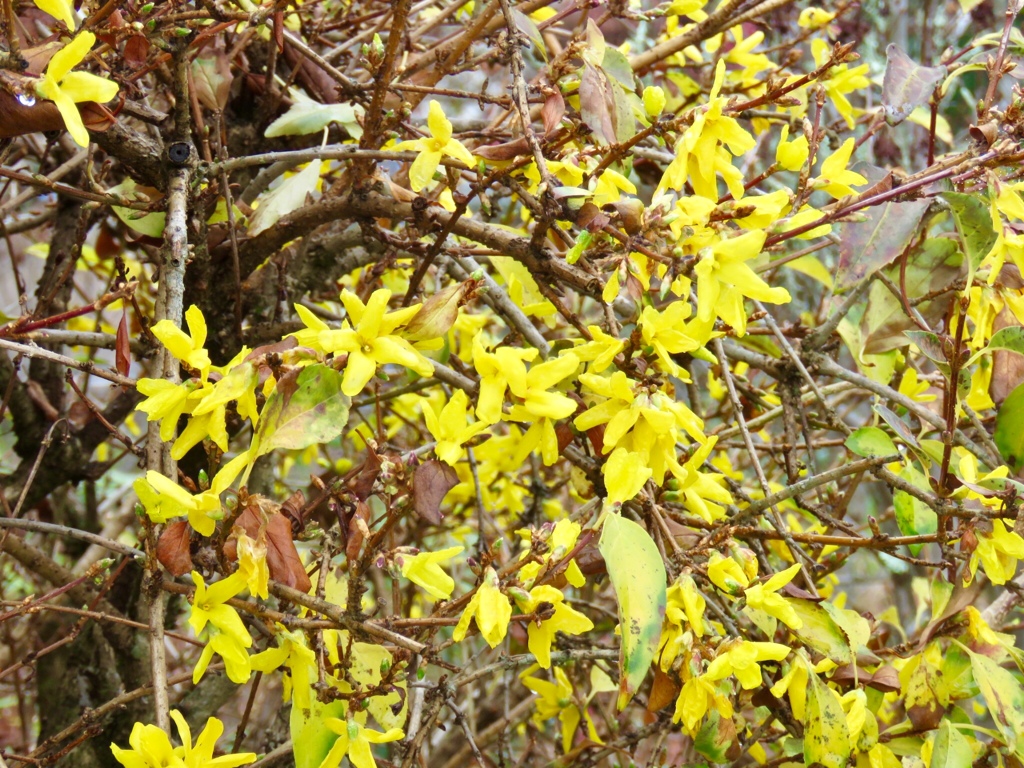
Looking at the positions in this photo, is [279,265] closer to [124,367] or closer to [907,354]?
[124,367]

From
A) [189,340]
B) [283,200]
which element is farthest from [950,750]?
[283,200]

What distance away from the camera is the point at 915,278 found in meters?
1.25

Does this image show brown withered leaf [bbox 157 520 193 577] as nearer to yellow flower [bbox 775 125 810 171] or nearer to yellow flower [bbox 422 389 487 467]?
yellow flower [bbox 422 389 487 467]

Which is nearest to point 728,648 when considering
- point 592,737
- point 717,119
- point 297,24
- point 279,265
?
point 717,119

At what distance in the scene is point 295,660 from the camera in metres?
0.93

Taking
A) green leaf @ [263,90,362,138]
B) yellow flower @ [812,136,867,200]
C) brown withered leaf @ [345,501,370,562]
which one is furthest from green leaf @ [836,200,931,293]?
green leaf @ [263,90,362,138]

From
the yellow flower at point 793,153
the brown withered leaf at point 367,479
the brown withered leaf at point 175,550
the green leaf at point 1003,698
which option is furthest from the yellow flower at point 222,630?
the green leaf at point 1003,698

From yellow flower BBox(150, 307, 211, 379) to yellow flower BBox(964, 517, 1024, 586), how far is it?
834mm

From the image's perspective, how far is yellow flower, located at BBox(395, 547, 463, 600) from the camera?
838 millimetres

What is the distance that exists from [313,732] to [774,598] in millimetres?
494

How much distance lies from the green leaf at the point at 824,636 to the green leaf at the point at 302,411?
56cm

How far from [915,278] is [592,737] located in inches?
37.1

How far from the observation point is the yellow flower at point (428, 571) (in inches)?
33.0

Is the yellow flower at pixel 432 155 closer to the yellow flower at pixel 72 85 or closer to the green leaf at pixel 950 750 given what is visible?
the yellow flower at pixel 72 85
